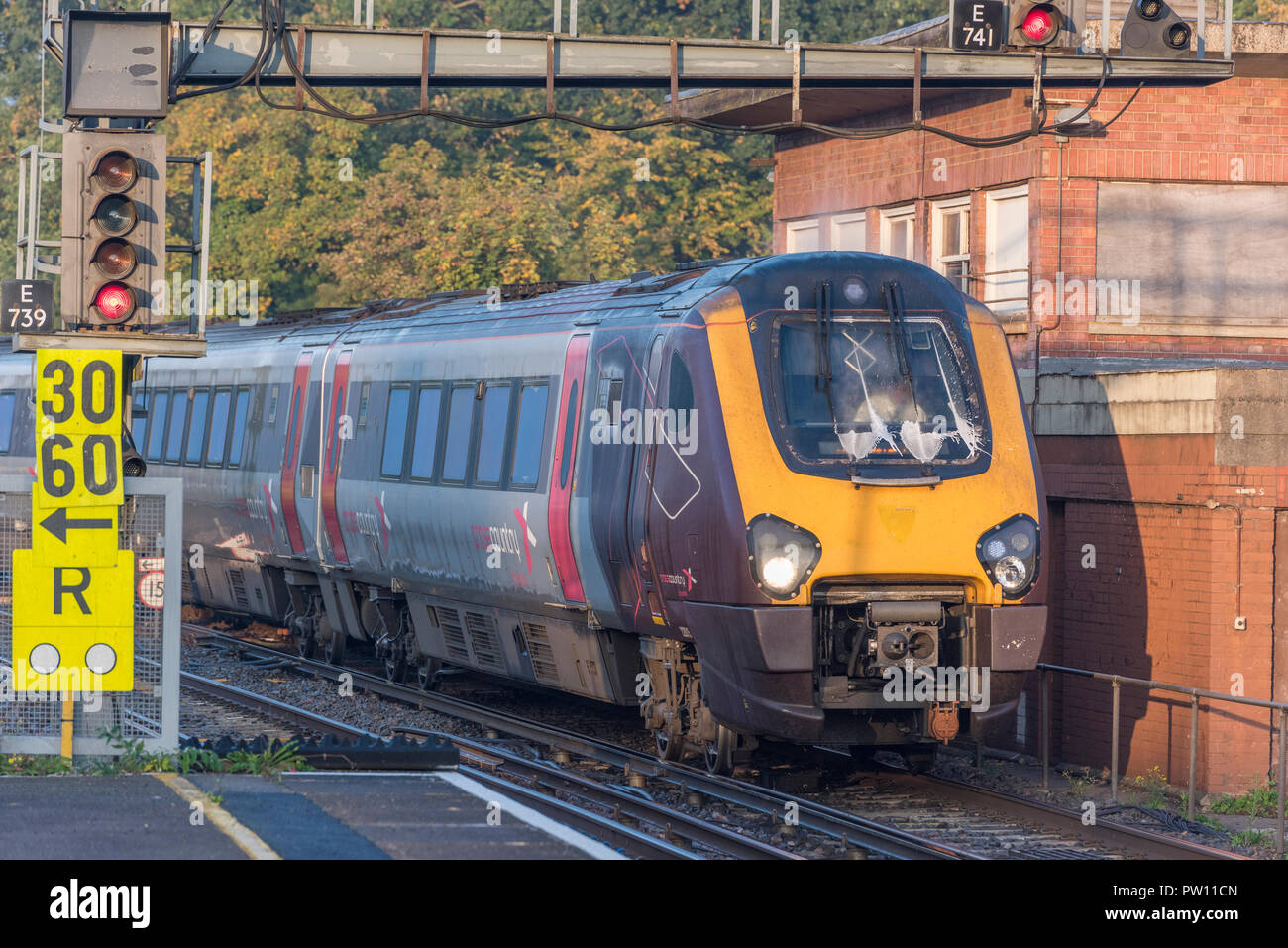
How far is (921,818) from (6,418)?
1951 cm

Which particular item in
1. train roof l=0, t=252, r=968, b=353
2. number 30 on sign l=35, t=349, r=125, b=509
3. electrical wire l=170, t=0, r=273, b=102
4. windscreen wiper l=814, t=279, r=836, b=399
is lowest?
number 30 on sign l=35, t=349, r=125, b=509

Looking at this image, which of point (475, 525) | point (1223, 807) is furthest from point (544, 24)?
point (1223, 807)

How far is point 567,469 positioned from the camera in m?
14.5

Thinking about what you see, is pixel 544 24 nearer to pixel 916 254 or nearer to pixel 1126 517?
pixel 916 254

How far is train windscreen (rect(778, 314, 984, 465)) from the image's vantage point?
482 inches

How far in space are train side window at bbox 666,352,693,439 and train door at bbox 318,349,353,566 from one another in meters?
6.98

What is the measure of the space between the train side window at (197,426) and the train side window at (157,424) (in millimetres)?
1249

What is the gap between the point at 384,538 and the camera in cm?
1803

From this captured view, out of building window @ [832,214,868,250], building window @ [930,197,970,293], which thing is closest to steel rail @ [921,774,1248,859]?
building window @ [930,197,970,293]

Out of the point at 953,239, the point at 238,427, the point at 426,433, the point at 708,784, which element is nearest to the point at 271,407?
A: the point at 238,427

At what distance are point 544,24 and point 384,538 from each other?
4443 centimetres

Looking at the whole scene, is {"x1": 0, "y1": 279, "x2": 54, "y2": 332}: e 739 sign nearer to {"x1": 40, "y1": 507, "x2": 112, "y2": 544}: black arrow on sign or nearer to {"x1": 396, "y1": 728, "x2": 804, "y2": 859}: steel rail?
{"x1": 40, "y1": 507, "x2": 112, "y2": 544}: black arrow on sign

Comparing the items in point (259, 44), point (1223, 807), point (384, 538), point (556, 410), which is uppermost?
point (259, 44)

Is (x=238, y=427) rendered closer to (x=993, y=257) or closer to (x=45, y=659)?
(x=993, y=257)
